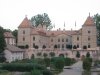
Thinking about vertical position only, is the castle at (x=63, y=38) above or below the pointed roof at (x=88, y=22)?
below

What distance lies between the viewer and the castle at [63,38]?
103125 millimetres

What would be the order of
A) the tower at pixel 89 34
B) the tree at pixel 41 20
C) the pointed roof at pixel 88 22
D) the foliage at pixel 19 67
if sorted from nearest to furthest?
1. the foliage at pixel 19 67
2. the tower at pixel 89 34
3. the pointed roof at pixel 88 22
4. the tree at pixel 41 20

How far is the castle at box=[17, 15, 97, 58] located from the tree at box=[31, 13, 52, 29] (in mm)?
26579

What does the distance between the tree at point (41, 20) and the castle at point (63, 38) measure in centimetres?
2658

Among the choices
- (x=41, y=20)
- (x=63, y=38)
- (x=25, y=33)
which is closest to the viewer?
(x=25, y=33)

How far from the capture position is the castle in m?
103

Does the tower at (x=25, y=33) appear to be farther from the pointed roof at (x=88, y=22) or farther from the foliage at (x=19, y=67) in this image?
the foliage at (x=19, y=67)

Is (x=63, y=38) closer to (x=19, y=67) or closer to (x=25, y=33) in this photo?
(x=25, y=33)

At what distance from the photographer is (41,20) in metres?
138

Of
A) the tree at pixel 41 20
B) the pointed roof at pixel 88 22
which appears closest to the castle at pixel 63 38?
the pointed roof at pixel 88 22

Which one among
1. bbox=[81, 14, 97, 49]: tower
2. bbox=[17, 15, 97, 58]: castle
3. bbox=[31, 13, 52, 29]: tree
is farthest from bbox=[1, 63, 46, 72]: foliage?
bbox=[31, 13, 52, 29]: tree

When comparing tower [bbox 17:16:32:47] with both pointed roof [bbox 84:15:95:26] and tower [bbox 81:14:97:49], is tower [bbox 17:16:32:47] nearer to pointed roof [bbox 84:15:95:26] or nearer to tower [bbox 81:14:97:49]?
tower [bbox 81:14:97:49]

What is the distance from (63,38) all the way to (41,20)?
2937 cm

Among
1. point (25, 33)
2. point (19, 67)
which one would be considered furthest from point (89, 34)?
point (19, 67)
